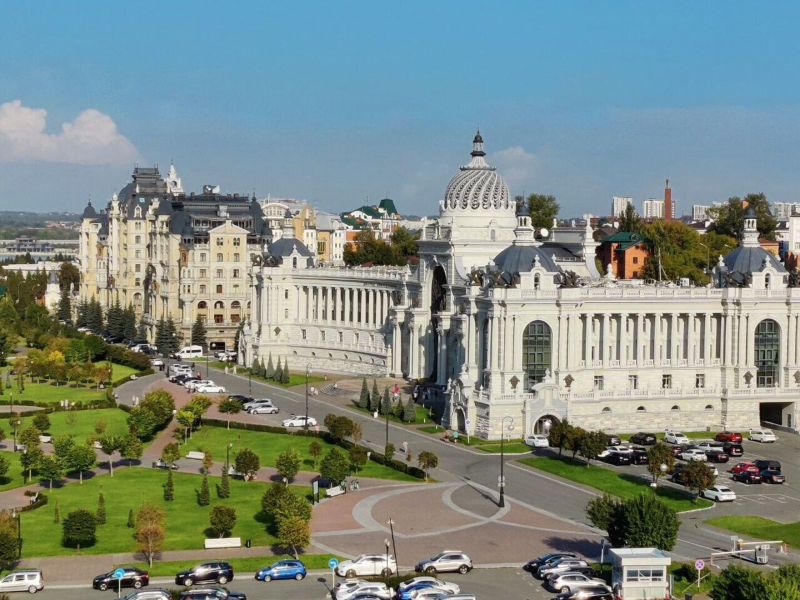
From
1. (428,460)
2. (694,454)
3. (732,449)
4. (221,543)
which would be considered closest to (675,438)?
(732,449)

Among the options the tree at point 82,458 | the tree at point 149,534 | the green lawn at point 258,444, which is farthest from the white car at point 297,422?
the tree at point 149,534

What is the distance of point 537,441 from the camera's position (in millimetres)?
100188

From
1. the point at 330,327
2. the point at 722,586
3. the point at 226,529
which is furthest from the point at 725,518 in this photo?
the point at 330,327

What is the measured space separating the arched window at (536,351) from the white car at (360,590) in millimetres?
44368

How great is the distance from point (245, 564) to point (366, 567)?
6.99m

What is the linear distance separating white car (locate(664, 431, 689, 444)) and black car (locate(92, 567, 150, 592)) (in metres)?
50.2

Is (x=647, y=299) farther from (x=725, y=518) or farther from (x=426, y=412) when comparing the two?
(x=725, y=518)

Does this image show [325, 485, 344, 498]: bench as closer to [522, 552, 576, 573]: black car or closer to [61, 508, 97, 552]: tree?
[61, 508, 97, 552]: tree

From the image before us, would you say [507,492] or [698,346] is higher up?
[698,346]

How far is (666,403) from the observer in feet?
362

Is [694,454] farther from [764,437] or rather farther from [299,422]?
[299,422]

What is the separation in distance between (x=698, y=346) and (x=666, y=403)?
637cm

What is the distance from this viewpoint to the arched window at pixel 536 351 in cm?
10631

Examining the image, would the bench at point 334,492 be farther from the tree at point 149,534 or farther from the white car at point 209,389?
the white car at point 209,389
